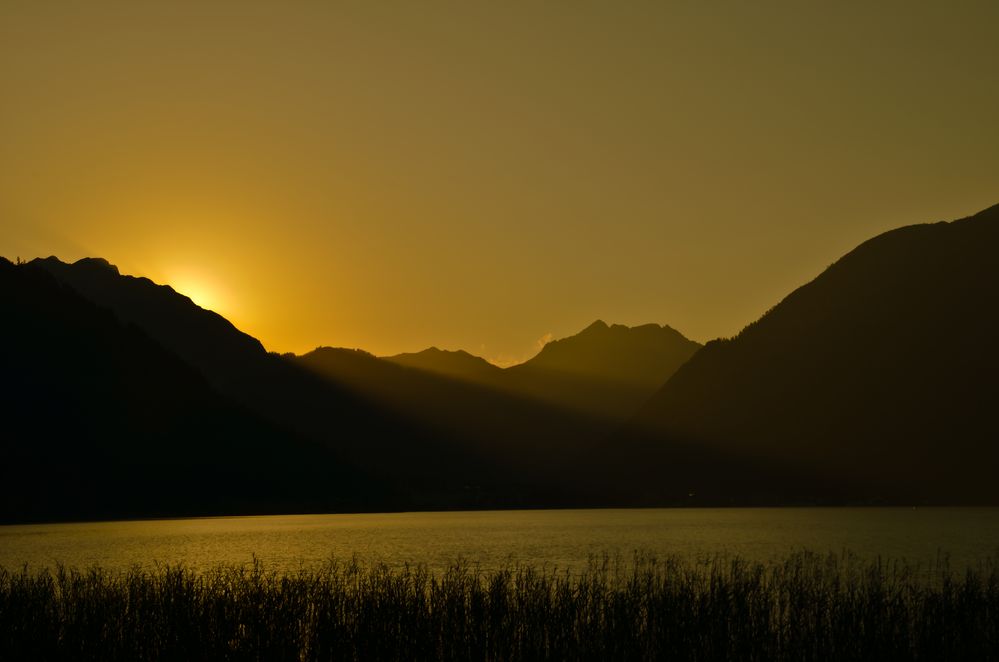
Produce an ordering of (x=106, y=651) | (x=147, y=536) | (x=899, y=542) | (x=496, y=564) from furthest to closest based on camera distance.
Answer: (x=147, y=536) → (x=899, y=542) → (x=496, y=564) → (x=106, y=651)

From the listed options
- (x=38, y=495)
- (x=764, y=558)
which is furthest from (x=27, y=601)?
(x=38, y=495)

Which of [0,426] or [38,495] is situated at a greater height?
[0,426]

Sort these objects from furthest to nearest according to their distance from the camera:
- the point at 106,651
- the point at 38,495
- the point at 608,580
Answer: the point at 38,495
the point at 608,580
the point at 106,651

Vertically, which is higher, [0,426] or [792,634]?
[0,426]

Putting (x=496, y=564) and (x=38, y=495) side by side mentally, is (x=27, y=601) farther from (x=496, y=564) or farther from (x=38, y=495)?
(x=38, y=495)

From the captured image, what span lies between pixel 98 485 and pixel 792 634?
192 meters

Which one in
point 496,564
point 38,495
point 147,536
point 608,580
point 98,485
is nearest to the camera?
point 608,580

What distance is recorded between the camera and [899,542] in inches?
3612

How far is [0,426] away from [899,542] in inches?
6475

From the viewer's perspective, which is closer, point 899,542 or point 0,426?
point 899,542

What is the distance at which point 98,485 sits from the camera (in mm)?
195625

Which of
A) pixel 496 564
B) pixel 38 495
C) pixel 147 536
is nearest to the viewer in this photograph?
pixel 496 564

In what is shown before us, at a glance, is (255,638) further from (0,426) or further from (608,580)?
(0,426)

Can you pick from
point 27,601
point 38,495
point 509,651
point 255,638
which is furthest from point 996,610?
point 38,495
